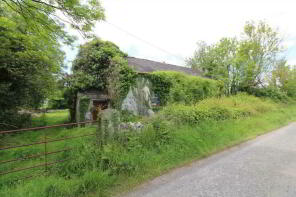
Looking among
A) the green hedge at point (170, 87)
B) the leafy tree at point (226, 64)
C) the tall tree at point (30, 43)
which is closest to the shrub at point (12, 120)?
the tall tree at point (30, 43)

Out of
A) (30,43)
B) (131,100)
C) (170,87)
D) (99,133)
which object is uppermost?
(30,43)

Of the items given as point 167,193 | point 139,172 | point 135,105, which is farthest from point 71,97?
point 167,193

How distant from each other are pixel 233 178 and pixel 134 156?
254 centimetres

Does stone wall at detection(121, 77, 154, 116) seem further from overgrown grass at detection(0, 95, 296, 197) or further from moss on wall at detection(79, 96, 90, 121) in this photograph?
overgrown grass at detection(0, 95, 296, 197)

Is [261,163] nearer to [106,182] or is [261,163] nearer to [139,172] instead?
[139,172]

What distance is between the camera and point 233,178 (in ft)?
Result: 14.0

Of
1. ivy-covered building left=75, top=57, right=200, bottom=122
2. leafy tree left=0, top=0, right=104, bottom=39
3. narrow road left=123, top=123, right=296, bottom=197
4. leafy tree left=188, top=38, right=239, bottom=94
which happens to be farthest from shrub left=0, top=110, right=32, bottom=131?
leafy tree left=188, top=38, right=239, bottom=94

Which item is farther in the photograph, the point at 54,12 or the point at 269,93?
the point at 269,93

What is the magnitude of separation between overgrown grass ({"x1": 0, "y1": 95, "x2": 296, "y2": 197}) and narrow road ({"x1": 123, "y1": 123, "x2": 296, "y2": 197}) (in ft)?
1.35

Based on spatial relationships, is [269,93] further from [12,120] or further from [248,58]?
[12,120]

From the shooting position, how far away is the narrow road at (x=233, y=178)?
3621 mm

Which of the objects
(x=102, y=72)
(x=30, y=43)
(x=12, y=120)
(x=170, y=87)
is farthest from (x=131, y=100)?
(x=12, y=120)

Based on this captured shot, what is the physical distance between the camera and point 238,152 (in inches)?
247

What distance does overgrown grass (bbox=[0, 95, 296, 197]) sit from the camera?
3.56 metres
